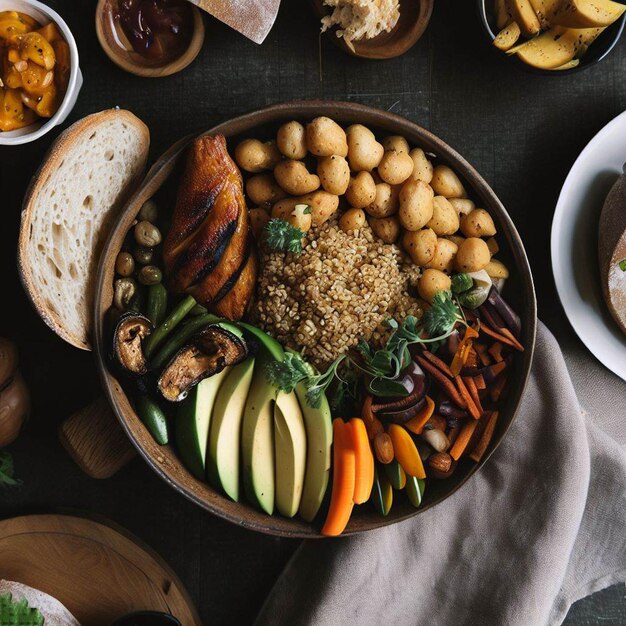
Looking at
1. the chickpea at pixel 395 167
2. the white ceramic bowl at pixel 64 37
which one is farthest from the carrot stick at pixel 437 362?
the white ceramic bowl at pixel 64 37

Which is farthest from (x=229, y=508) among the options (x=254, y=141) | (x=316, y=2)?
(x=316, y=2)

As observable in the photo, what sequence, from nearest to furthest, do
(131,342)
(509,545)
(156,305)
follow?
1. (131,342)
2. (156,305)
3. (509,545)

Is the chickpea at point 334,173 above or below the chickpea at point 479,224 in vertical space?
above

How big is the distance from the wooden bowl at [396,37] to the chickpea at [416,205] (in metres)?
0.38

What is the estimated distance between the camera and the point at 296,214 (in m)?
1.71

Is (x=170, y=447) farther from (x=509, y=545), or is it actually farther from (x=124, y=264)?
(x=509, y=545)

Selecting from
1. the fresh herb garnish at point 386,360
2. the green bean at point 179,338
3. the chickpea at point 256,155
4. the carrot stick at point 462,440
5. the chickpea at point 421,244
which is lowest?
the carrot stick at point 462,440

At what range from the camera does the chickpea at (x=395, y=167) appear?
68.9 inches

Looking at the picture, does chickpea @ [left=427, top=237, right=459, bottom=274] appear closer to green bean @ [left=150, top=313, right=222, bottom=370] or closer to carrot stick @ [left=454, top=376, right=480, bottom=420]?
carrot stick @ [left=454, top=376, right=480, bottom=420]

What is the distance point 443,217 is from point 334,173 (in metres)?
0.30

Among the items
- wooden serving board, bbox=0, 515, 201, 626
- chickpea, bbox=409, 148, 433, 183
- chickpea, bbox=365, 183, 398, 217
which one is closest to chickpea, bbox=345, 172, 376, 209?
chickpea, bbox=365, 183, 398, 217

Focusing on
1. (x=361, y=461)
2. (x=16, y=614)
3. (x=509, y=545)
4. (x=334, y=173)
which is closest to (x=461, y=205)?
(x=334, y=173)

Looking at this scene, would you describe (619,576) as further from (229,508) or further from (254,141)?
(254,141)

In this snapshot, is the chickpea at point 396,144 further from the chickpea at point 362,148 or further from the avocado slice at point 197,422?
the avocado slice at point 197,422
